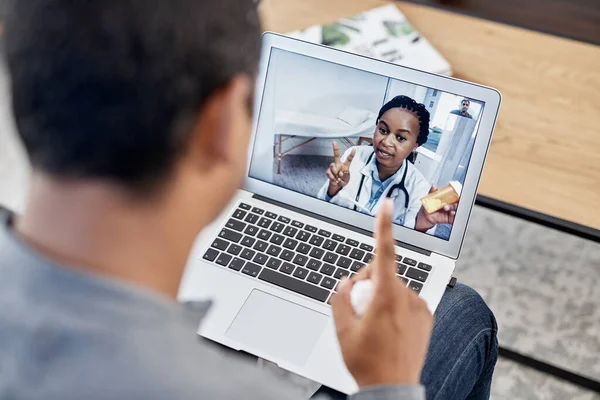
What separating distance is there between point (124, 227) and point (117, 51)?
0.13 metres

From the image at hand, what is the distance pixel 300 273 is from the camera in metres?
1.00

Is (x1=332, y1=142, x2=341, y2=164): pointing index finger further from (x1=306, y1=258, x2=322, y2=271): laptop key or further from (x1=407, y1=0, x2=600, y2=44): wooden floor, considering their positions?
(x1=407, y1=0, x2=600, y2=44): wooden floor

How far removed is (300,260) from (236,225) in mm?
118

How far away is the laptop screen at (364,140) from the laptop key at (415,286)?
8 centimetres

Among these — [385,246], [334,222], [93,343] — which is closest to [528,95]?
[334,222]

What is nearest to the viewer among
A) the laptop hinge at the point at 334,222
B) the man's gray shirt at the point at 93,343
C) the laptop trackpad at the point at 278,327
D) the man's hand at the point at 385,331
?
the man's gray shirt at the point at 93,343

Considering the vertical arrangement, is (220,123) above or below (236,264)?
above

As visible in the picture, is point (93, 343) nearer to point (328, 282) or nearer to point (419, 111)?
point (328, 282)

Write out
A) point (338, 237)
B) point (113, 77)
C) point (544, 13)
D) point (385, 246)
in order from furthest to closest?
point (544, 13) < point (338, 237) < point (385, 246) < point (113, 77)

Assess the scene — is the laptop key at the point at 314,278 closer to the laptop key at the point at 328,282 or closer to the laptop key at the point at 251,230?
the laptop key at the point at 328,282

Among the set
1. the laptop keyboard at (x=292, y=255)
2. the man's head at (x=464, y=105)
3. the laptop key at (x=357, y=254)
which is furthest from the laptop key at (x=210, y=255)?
the man's head at (x=464, y=105)

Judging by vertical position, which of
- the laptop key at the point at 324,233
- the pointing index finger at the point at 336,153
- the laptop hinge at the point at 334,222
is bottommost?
the laptop key at the point at 324,233

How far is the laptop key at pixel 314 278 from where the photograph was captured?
3.25ft

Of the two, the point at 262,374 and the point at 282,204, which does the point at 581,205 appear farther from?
the point at 262,374
